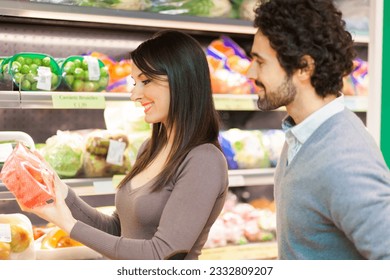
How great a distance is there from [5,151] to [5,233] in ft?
1.08

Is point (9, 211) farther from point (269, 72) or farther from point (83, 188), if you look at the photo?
point (269, 72)

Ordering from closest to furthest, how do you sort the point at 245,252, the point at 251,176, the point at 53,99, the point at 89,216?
the point at 89,216, the point at 53,99, the point at 251,176, the point at 245,252

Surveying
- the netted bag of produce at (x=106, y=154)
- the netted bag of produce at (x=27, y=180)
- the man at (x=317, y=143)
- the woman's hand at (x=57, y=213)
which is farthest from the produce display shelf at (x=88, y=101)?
the man at (x=317, y=143)

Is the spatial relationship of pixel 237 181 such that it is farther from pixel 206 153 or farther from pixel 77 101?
pixel 206 153

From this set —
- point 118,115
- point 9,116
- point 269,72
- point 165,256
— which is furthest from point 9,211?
point 269,72

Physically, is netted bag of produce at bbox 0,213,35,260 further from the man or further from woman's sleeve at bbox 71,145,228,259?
the man

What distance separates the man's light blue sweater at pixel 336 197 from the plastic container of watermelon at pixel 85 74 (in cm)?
127

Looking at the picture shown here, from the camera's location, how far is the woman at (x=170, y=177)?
70.2 inches

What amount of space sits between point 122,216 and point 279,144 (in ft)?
5.07

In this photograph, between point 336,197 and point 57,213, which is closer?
point 336,197

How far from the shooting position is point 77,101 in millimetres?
2527

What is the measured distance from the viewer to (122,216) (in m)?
1.94

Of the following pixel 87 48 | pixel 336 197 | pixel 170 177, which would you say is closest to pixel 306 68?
pixel 336 197
